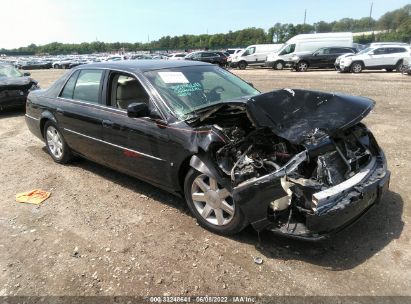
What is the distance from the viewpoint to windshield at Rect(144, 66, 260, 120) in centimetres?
409

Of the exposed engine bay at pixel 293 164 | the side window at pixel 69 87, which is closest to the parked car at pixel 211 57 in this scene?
the side window at pixel 69 87

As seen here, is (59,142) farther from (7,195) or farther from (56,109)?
(7,195)

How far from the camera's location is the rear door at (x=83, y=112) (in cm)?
488

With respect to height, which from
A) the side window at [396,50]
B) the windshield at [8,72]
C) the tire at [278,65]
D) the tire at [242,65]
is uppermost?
the windshield at [8,72]

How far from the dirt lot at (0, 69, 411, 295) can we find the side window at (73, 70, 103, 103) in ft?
4.21

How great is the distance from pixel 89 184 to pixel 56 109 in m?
1.36

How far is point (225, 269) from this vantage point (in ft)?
10.5

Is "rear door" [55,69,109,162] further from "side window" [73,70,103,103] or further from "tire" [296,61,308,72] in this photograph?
"tire" [296,61,308,72]

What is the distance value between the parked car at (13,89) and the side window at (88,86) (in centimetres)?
648

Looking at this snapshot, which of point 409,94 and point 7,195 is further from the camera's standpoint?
point 409,94

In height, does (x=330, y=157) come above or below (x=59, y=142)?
above

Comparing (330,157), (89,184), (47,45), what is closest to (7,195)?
(89,184)

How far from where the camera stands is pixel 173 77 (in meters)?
4.44

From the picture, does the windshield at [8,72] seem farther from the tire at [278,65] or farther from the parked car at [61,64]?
the parked car at [61,64]
